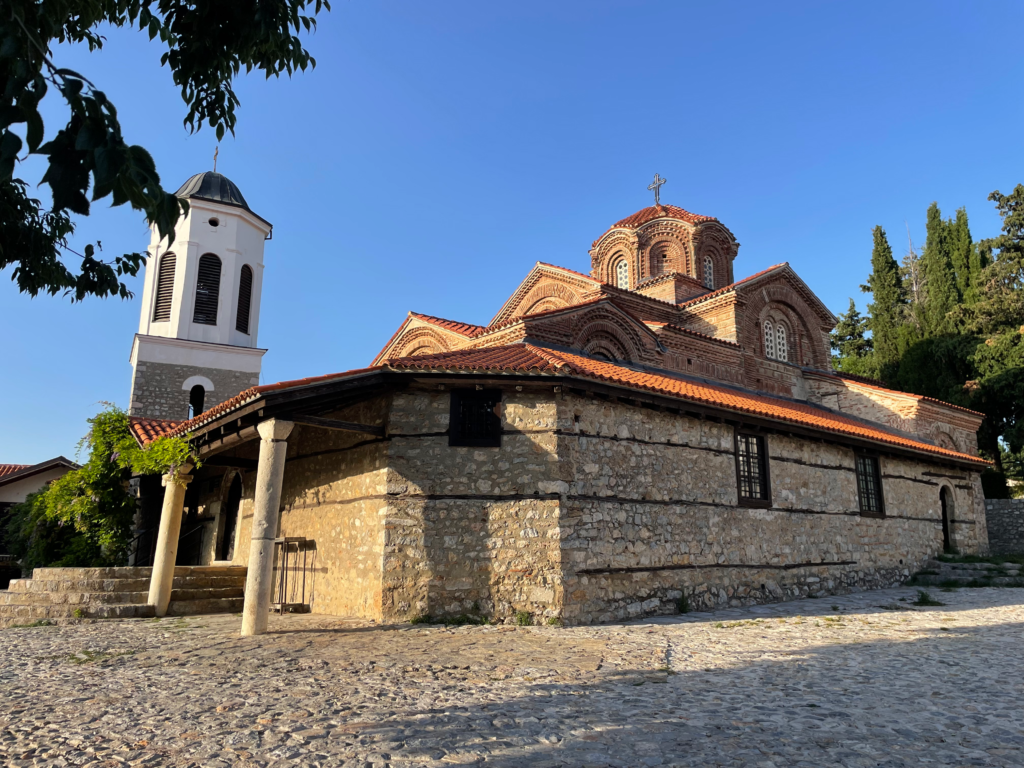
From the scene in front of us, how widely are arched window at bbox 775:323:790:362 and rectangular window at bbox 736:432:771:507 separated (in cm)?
909

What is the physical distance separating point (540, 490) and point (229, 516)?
319 inches

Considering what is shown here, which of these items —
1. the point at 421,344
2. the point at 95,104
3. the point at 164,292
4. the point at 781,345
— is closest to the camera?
the point at 95,104

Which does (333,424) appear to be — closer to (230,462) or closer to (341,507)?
(341,507)

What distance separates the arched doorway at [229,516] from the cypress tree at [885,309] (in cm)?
2584

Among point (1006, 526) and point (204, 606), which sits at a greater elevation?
point (1006, 526)

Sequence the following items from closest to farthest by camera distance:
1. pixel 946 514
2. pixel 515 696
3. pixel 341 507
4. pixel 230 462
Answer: pixel 515 696, pixel 341 507, pixel 230 462, pixel 946 514

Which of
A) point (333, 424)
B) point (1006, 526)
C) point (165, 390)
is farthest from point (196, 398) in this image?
point (1006, 526)

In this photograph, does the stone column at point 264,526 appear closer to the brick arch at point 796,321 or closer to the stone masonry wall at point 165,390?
the stone masonry wall at point 165,390

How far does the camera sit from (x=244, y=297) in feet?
64.0

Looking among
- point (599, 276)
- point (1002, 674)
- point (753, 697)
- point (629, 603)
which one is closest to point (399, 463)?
point (629, 603)

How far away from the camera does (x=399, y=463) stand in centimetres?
871

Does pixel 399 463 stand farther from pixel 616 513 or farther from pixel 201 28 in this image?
pixel 201 28

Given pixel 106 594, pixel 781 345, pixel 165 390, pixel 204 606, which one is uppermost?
pixel 781 345

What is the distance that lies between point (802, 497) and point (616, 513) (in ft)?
15.0
